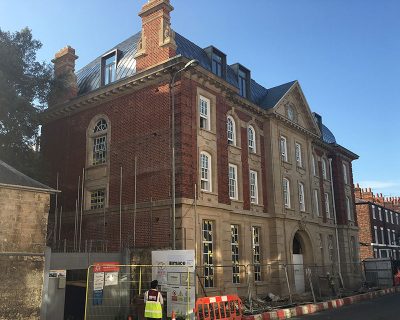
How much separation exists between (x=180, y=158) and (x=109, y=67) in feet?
30.3

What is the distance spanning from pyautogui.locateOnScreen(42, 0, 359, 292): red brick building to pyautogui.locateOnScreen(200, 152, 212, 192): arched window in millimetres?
60

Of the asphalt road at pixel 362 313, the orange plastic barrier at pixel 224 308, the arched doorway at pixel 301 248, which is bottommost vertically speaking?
the asphalt road at pixel 362 313

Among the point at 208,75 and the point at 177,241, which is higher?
the point at 208,75

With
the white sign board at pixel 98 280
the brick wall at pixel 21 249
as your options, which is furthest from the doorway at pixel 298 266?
the brick wall at pixel 21 249

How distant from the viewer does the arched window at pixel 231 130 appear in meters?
24.3

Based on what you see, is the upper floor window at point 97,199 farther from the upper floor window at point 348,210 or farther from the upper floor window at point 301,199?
the upper floor window at point 348,210

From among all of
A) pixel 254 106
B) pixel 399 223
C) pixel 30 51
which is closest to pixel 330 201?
pixel 254 106

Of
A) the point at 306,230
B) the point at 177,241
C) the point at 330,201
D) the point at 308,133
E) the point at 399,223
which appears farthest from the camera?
the point at 399,223

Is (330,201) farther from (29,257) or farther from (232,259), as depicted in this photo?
(29,257)

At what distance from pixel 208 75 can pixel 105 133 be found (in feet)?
22.2

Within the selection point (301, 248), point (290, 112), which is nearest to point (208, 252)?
point (301, 248)

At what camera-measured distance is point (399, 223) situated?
200 feet

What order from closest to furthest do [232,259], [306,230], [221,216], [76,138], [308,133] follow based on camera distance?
[221,216] < [232,259] < [76,138] < [306,230] < [308,133]

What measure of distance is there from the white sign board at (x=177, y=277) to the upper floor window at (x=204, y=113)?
7967 millimetres
